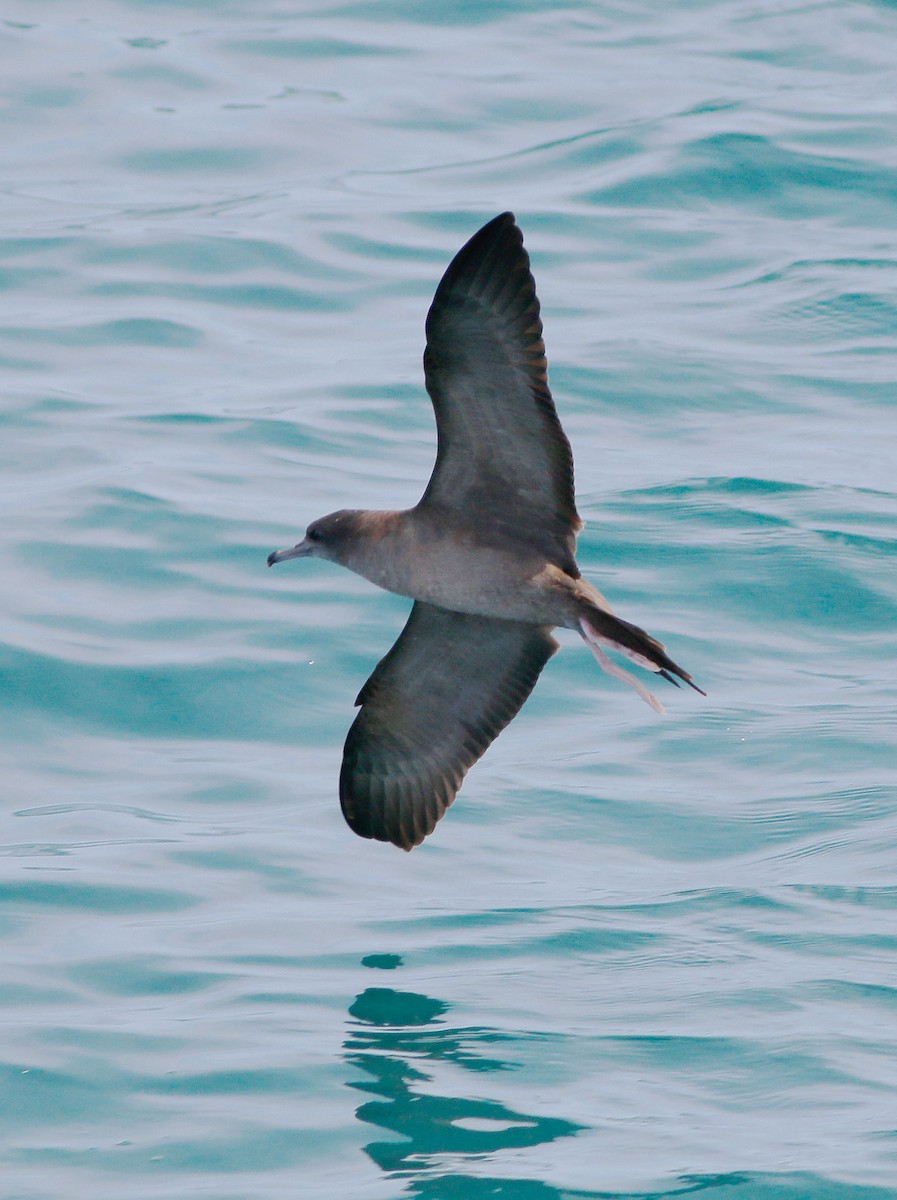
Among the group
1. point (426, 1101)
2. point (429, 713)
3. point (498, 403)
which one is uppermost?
point (498, 403)

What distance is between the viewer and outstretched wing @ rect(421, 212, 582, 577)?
6.42 m

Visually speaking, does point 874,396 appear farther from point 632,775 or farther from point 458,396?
point 458,396

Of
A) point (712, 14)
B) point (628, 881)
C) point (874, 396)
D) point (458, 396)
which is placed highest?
point (712, 14)

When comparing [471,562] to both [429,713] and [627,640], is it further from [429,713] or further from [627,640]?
[429,713]

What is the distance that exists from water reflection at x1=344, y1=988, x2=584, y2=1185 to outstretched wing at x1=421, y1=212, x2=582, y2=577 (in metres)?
1.65

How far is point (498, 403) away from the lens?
6.70m

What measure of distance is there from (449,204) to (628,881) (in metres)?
7.14

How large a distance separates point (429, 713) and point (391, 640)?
5.98ft

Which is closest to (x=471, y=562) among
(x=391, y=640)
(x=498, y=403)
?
(x=498, y=403)

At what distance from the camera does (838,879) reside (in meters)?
8.33

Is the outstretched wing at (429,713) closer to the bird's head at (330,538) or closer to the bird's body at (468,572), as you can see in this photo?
the bird's head at (330,538)

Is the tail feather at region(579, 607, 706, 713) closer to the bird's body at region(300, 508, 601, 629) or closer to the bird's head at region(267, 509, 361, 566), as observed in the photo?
the bird's body at region(300, 508, 601, 629)

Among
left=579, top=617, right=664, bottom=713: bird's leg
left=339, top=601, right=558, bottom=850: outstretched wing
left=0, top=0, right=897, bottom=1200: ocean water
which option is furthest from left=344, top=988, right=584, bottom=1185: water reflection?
left=579, top=617, right=664, bottom=713: bird's leg

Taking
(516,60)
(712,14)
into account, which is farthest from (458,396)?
(712,14)
